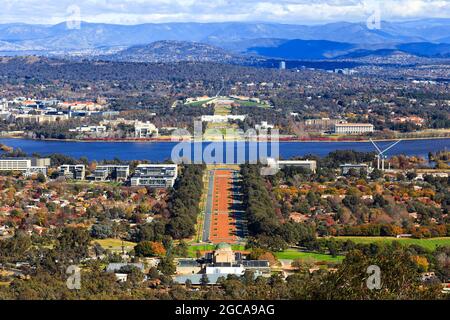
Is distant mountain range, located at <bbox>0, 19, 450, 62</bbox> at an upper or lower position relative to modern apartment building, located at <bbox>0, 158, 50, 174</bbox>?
upper

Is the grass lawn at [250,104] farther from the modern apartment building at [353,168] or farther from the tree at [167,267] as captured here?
the tree at [167,267]

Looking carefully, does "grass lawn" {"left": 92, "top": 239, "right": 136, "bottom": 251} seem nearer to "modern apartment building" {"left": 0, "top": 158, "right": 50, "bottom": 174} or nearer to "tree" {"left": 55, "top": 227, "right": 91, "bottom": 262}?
"tree" {"left": 55, "top": 227, "right": 91, "bottom": 262}

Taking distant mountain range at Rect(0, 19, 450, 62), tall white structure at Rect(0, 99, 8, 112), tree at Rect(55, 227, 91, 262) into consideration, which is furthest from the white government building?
distant mountain range at Rect(0, 19, 450, 62)

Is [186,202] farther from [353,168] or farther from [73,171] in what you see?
[353,168]

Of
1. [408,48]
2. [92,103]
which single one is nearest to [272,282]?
[92,103]

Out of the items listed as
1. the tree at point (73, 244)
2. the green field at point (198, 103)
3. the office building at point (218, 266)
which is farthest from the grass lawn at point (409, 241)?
the green field at point (198, 103)

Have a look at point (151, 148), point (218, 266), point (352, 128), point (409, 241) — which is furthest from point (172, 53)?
point (218, 266)

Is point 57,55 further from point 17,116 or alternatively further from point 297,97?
point 17,116
